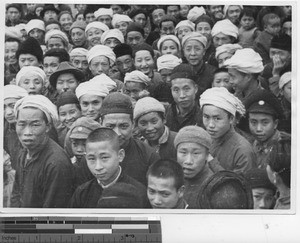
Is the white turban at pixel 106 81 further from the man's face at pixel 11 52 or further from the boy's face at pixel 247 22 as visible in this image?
the boy's face at pixel 247 22

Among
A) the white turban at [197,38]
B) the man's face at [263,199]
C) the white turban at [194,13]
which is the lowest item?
the man's face at [263,199]

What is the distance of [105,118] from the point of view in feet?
3.19

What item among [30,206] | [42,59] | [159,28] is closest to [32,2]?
[42,59]

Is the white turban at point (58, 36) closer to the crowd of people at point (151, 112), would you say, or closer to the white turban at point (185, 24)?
the crowd of people at point (151, 112)

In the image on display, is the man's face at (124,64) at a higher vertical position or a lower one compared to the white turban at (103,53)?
lower

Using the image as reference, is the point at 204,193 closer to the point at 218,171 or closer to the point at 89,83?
the point at 218,171

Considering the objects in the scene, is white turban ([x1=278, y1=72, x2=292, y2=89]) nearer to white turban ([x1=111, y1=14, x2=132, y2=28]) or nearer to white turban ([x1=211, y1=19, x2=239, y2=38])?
white turban ([x1=211, y1=19, x2=239, y2=38])

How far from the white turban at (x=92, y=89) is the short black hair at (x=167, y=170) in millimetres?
159

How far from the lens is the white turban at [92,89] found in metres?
0.98

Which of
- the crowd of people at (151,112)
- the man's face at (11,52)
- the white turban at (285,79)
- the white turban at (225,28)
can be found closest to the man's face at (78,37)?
the crowd of people at (151,112)

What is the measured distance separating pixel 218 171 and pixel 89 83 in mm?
284

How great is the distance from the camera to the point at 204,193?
0.97 meters

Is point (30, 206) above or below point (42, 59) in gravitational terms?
below

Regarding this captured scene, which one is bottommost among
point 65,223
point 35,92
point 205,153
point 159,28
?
point 65,223
